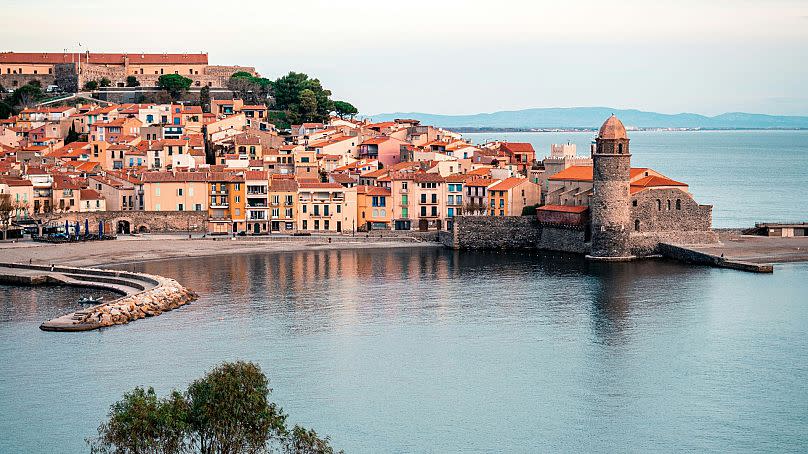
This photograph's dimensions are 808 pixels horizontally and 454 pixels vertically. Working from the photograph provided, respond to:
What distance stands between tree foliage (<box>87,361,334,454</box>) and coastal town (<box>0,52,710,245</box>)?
3206 cm

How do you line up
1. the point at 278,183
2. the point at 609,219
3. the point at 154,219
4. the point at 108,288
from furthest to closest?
the point at 278,183 → the point at 154,219 → the point at 609,219 → the point at 108,288

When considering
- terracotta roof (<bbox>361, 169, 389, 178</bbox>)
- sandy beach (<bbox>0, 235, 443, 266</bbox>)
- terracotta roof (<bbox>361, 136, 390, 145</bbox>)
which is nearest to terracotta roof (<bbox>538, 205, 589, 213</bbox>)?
sandy beach (<bbox>0, 235, 443, 266</bbox>)

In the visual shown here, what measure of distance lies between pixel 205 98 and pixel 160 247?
113 feet

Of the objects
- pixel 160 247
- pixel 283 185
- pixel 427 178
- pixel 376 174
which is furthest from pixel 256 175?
pixel 427 178

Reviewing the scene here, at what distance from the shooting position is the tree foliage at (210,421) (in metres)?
19.0

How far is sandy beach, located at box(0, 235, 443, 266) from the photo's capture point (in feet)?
157

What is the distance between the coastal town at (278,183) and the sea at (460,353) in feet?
24.0

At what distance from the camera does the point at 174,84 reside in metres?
84.0

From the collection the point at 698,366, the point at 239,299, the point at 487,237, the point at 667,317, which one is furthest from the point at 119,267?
the point at 698,366

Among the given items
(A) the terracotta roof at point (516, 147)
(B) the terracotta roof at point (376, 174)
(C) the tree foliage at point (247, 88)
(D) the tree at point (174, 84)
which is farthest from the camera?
(C) the tree foliage at point (247, 88)

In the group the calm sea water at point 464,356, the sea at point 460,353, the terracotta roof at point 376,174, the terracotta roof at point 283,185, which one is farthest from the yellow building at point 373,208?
the calm sea water at point 464,356

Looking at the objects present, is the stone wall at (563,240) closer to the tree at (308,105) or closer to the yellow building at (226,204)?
the yellow building at (226,204)

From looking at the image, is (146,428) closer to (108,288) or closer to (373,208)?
(108,288)

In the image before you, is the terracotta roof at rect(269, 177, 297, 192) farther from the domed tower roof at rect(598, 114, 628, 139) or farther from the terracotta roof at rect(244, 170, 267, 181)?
the domed tower roof at rect(598, 114, 628, 139)
